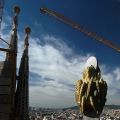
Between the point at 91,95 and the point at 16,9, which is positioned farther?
the point at 16,9

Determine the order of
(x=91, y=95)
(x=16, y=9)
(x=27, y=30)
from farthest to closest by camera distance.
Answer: (x=16, y=9)
(x=27, y=30)
(x=91, y=95)

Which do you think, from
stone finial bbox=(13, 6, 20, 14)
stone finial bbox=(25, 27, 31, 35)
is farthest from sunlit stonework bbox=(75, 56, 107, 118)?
stone finial bbox=(13, 6, 20, 14)

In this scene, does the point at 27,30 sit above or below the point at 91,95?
above

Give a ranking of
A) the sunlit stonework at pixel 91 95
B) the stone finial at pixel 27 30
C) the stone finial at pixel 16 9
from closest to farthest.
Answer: the sunlit stonework at pixel 91 95 → the stone finial at pixel 16 9 → the stone finial at pixel 27 30

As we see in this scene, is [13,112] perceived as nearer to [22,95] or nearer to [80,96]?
[22,95]

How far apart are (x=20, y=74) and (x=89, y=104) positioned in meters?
71.6

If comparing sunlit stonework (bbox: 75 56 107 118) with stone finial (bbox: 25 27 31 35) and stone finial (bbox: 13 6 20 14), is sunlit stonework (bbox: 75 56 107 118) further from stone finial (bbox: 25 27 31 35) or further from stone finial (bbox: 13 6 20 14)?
stone finial (bbox: 13 6 20 14)

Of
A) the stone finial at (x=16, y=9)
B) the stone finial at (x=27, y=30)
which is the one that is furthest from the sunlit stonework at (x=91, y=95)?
the stone finial at (x=16, y=9)

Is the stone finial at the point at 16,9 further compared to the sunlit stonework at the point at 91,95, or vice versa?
the stone finial at the point at 16,9

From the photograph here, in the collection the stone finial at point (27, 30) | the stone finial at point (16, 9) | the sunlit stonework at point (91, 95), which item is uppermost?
the stone finial at point (16, 9)

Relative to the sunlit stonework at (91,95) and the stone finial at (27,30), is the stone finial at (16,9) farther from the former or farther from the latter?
the sunlit stonework at (91,95)

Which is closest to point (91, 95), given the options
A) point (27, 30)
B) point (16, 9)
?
point (27, 30)

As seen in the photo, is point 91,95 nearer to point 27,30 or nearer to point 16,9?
point 27,30

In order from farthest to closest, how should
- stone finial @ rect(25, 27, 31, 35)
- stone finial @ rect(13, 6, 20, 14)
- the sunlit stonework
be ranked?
stone finial @ rect(25, 27, 31, 35), stone finial @ rect(13, 6, 20, 14), the sunlit stonework
